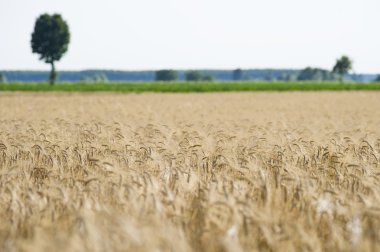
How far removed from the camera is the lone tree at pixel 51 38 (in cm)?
9194

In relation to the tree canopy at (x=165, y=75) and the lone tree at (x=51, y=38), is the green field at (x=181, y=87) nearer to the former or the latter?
the lone tree at (x=51, y=38)

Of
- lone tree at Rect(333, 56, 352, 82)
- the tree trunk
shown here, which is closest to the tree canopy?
lone tree at Rect(333, 56, 352, 82)

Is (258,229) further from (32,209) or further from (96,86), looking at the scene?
(96,86)

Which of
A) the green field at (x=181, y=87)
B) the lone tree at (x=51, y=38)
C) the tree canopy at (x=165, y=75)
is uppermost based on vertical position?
the lone tree at (x=51, y=38)

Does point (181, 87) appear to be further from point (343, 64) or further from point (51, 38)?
point (343, 64)

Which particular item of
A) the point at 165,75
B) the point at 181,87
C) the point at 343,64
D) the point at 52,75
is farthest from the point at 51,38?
the point at 165,75

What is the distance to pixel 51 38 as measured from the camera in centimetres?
9225

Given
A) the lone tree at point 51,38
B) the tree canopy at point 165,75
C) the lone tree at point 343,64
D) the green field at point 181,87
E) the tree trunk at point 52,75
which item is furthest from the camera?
the tree canopy at point 165,75

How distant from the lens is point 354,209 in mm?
4117

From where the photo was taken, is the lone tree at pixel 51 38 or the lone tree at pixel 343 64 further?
the lone tree at pixel 343 64

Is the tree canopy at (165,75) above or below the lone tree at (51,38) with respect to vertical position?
below

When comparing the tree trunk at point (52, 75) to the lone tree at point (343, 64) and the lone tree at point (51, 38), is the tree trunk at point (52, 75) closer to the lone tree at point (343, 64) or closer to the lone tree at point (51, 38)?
the lone tree at point (51, 38)

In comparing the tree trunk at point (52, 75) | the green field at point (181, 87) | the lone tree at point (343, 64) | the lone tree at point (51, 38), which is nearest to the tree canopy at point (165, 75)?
the lone tree at point (343, 64)

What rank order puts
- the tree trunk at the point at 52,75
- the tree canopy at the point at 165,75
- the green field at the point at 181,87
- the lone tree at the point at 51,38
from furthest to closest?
1. the tree canopy at the point at 165,75
2. the lone tree at the point at 51,38
3. the tree trunk at the point at 52,75
4. the green field at the point at 181,87
